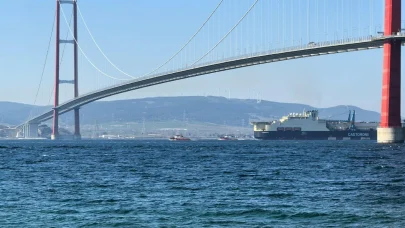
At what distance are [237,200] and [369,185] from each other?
631cm

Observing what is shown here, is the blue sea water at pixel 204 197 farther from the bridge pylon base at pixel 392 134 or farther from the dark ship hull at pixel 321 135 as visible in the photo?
the dark ship hull at pixel 321 135

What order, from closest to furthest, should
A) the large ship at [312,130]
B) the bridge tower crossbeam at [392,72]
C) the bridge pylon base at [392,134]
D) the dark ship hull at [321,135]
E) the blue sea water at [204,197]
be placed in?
the blue sea water at [204,197] < the bridge tower crossbeam at [392,72] < the bridge pylon base at [392,134] < the dark ship hull at [321,135] < the large ship at [312,130]

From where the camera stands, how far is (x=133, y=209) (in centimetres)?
2303

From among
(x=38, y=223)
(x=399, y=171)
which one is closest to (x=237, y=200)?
(x=38, y=223)

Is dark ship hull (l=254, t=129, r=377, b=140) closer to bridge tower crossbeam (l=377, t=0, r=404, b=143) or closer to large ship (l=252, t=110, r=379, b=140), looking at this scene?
large ship (l=252, t=110, r=379, b=140)

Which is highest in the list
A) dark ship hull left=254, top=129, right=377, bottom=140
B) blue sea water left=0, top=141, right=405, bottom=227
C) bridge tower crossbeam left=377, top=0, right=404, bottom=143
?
bridge tower crossbeam left=377, top=0, right=404, bottom=143

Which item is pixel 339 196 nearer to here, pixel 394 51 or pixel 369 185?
pixel 369 185

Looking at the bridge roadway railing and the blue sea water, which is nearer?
the blue sea water

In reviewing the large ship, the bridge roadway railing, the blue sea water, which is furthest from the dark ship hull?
the blue sea water

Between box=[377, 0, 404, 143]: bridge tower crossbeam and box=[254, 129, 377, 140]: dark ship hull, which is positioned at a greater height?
box=[377, 0, 404, 143]: bridge tower crossbeam

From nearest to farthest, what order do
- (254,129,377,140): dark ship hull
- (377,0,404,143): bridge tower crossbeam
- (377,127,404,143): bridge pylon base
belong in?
(377,0,404,143): bridge tower crossbeam
(377,127,404,143): bridge pylon base
(254,129,377,140): dark ship hull

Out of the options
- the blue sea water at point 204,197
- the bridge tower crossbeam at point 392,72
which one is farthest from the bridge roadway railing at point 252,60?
the blue sea water at point 204,197

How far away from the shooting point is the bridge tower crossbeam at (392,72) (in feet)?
224

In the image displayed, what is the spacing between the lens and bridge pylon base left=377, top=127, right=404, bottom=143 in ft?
230
